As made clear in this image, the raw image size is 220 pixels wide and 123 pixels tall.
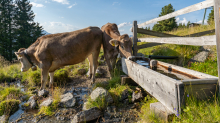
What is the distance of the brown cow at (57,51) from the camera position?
4.89 metres

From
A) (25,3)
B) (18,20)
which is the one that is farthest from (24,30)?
(25,3)

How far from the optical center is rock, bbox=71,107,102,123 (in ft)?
9.89

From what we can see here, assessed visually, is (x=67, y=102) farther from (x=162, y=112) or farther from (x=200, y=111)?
(x=200, y=111)

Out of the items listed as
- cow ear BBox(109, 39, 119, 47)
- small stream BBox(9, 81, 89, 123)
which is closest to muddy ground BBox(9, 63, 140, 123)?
small stream BBox(9, 81, 89, 123)

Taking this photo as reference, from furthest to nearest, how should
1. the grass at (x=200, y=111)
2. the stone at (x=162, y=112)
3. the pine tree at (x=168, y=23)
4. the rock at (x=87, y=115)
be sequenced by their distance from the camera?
1. the pine tree at (x=168, y=23)
2. the rock at (x=87, y=115)
3. the stone at (x=162, y=112)
4. the grass at (x=200, y=111)

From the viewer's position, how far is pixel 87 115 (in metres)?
3.10

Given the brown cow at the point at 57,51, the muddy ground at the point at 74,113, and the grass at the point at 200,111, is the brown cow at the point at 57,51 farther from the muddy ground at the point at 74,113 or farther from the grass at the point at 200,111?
the grass at the point at 200,111

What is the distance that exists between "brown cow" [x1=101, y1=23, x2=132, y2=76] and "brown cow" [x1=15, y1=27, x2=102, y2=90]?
0.55m

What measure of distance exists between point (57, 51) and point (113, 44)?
199 cm

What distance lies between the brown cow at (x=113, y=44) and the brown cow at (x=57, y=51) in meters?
0.55

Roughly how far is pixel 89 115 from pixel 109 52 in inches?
114

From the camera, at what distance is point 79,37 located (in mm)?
5125

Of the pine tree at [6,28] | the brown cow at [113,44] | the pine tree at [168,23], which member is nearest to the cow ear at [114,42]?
the brown cow at [113,44]

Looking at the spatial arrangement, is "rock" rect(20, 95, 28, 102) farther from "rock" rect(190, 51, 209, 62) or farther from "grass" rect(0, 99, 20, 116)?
"rock" rect(190, 51, 209, 62)
